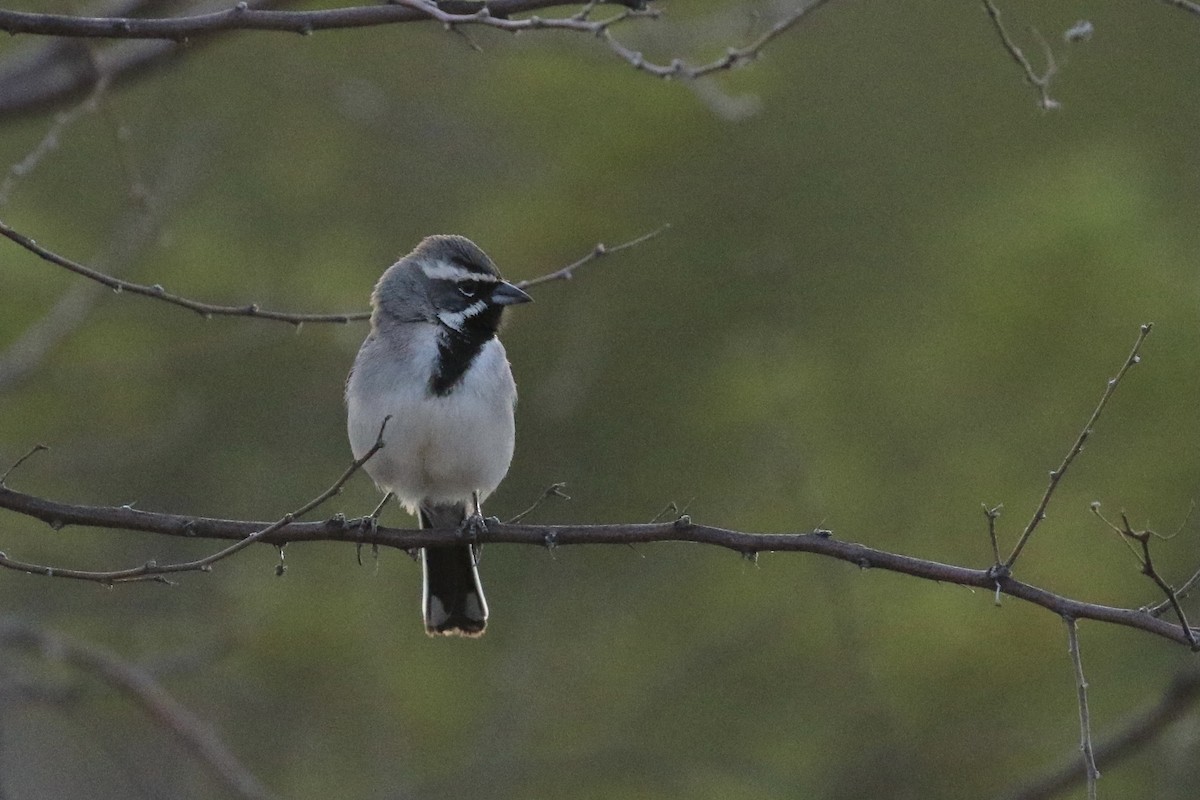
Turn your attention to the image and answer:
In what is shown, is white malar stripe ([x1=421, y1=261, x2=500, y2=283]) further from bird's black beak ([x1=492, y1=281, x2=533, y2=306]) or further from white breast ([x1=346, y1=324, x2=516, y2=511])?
white breast ([x1=346, y1=324, x2=516, y2=511])

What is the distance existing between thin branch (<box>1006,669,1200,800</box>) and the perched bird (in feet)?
9.69

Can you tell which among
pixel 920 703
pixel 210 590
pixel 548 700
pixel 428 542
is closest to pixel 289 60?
pixel 210 590

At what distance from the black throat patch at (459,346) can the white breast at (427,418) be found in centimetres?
3

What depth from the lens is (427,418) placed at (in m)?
7.48

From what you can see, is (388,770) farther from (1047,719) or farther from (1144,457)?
(1144,457)

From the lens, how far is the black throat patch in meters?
7.58

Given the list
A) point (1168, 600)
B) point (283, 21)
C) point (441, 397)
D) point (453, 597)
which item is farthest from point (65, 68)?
point (1168, 600)

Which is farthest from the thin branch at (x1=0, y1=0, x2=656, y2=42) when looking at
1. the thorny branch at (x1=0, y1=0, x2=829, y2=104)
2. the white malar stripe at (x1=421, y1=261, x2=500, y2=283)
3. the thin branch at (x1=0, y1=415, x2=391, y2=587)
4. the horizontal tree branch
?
the white malar stripe at (x1=421, y1=261, x2=500, y2=283)

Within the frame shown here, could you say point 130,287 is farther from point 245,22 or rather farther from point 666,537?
point 666,537

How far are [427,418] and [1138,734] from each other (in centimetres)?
368

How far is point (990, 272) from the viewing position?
13.0 metres

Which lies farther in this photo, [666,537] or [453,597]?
[453,597]

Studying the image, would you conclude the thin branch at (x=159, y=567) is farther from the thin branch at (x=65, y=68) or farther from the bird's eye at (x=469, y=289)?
the thin branch at (x=65, y=68)

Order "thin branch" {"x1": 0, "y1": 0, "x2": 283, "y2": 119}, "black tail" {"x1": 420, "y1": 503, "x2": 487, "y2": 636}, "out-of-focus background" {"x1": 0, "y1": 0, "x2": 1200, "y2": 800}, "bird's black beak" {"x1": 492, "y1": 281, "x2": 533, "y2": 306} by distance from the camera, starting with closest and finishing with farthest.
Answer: "bird's black beak" {"x1": 492, "y1": 281, "x2": 533, "y2": 306}
"black tail" {"x1": 420, "y1": 503, "x2": 487, "y2": 636}
"thin branch" {"x1": 0, "y1": 0, "x2": 283, "y2": 119}
"out-of-focus background" {"x1": 0, "y1": 0, "x2": 1200, "y2": 800}
